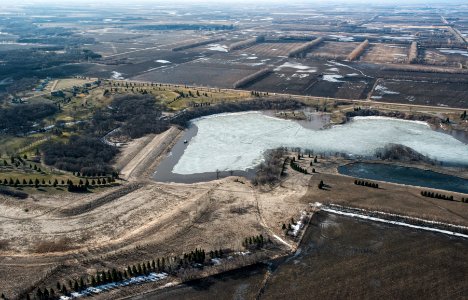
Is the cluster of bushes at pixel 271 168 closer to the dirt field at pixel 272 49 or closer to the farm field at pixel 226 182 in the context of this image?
the farm field at pixel 226 182

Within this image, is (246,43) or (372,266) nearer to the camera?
(372,266)

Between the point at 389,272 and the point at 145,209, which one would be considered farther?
the point at 145,209

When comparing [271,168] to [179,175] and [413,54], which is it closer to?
[179,175]

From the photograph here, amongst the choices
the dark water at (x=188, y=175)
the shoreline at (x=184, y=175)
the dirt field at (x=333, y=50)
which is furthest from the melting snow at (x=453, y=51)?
the dark water at (x=188, y=175)

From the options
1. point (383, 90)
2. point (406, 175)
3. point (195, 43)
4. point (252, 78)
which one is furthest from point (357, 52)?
point (406, 175)

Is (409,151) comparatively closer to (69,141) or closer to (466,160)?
(466,160)

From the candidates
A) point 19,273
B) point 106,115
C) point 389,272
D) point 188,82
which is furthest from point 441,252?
point 188,82

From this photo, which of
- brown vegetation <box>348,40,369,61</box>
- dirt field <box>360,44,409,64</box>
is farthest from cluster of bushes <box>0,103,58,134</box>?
dirt field <box>360,44,409,64</box>
